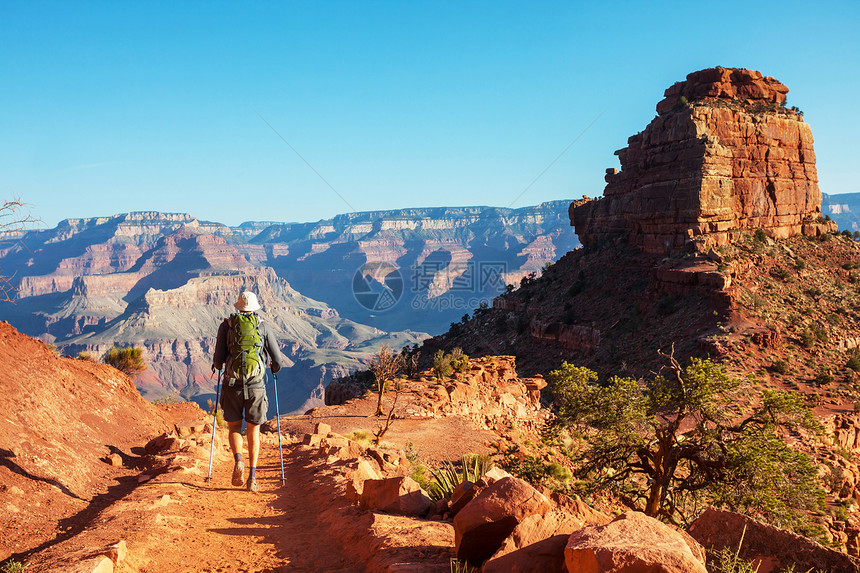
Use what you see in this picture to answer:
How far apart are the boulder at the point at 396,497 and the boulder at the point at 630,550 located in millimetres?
3009

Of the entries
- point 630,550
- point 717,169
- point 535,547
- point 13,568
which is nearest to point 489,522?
point 535,547

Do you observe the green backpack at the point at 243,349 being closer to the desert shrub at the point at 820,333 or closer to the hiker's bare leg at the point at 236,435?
the hiker's bare leg at the point at 236,435

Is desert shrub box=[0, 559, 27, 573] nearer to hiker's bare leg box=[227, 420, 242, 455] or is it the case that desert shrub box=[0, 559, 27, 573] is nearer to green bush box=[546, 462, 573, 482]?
hiker's bare leg box=[227, 420, 242, 455]

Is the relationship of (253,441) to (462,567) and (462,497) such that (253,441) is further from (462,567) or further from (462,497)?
(462,567)

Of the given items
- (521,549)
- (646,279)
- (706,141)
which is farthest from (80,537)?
(706,141)

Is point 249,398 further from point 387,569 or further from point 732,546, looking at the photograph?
point 732,546

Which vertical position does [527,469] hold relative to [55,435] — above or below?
below

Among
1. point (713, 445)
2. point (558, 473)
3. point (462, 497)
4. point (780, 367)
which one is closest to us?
point (462, 497)

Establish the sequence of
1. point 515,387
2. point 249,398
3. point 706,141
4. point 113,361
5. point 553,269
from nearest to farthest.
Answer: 1. point 249,398
2. point 113,361
3. point 515,387
4. point 706,141
5. point 553,269

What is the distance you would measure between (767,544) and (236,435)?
6741mm

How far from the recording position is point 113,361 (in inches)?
949

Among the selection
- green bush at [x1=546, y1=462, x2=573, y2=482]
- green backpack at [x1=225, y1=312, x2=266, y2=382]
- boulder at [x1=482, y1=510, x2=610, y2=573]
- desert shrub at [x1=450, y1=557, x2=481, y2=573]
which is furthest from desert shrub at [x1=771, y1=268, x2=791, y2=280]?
desert shrub at [x1=450, y1=557, x2=481, y2=573]

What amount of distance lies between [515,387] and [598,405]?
14830mm

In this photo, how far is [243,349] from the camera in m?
7.86
